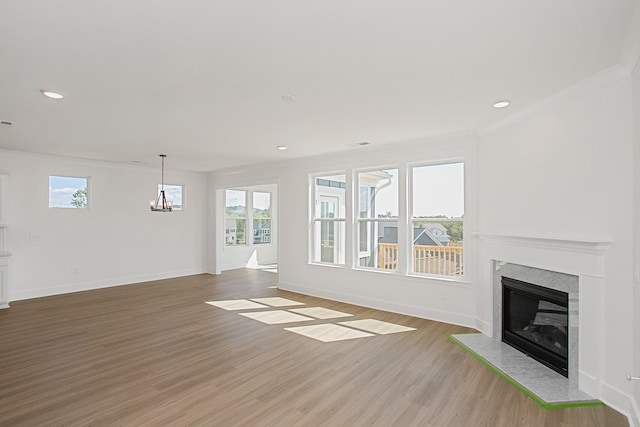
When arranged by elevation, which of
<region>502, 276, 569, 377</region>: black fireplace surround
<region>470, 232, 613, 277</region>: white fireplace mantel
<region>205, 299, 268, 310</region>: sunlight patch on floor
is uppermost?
<region>470, 232, 613, 277</region>: white fireplace mantel

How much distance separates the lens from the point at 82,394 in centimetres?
295

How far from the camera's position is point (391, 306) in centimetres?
548

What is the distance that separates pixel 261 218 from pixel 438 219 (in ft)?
22.7

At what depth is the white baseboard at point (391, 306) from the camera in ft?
15.7

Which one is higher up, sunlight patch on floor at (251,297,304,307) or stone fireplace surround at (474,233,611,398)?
stone fireplace surround at (474,233,611,398)

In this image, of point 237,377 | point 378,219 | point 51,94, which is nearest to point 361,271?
point 378,219

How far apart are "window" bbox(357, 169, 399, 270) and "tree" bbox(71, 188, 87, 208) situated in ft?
18.7

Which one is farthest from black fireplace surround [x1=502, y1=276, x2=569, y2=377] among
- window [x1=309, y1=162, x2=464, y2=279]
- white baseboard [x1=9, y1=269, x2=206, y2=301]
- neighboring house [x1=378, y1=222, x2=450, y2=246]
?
white baseboard [x1=9, y1=269, x2=206, y2=301]

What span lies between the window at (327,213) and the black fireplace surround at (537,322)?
323 cm

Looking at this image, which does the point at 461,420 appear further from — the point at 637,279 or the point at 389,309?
Result: the point at 389,309

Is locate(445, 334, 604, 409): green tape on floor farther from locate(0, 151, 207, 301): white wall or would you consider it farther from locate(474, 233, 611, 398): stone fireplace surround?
locate(0, 151, 207, 301): white wall

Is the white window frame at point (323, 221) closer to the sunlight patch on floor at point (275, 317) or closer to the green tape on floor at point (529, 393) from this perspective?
the sunlight patch on floor at point (275, 317)

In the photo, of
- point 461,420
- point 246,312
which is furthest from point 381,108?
point 246,312

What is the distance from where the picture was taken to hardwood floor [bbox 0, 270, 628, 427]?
2.61m
